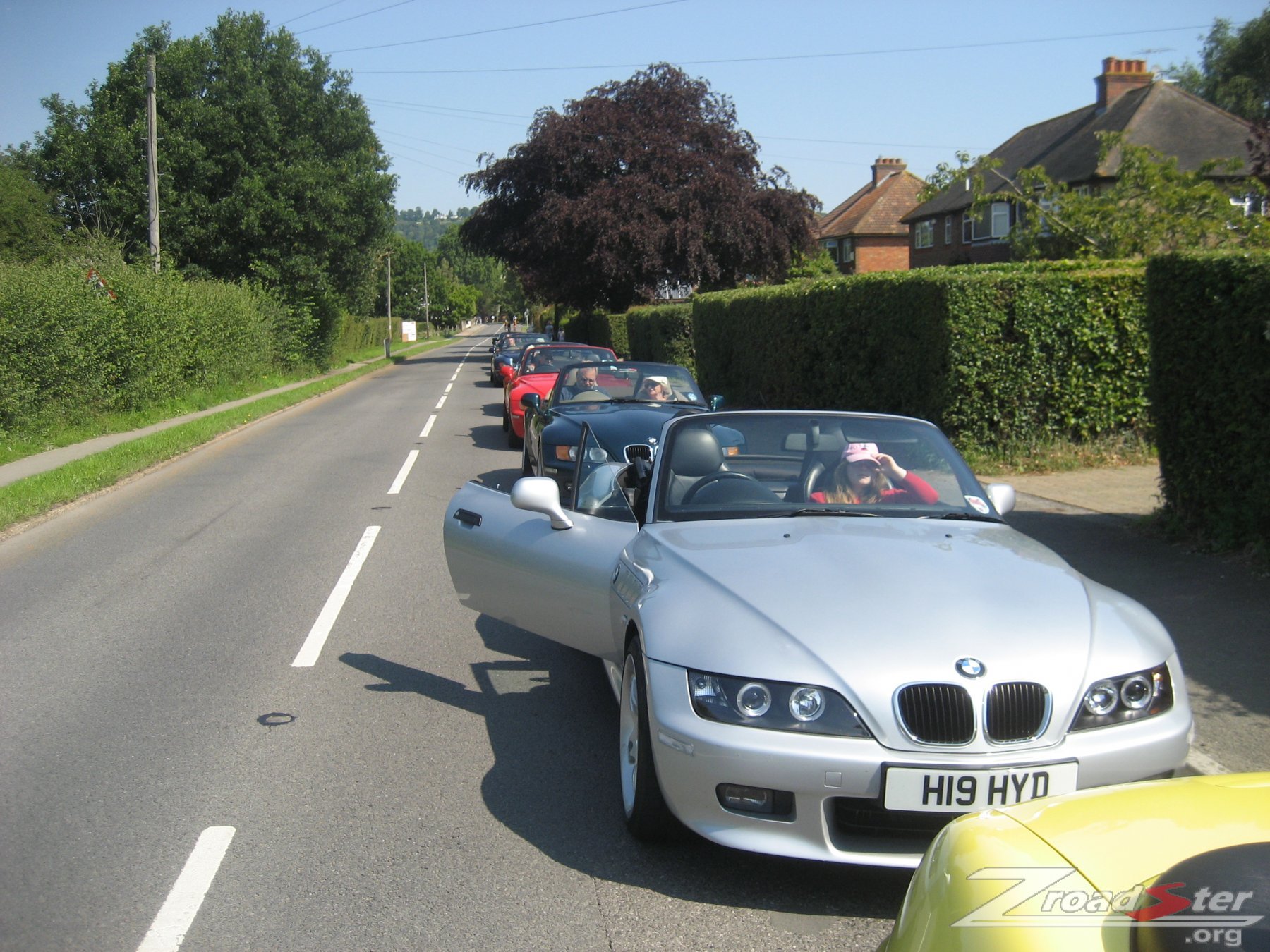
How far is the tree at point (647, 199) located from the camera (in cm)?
4312

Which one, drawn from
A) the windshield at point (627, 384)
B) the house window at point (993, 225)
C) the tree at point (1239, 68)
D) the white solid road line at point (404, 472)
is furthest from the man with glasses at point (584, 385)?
the tree at point (1239, 68)

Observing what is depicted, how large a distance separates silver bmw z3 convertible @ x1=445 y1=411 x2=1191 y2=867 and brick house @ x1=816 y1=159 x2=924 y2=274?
206 feet

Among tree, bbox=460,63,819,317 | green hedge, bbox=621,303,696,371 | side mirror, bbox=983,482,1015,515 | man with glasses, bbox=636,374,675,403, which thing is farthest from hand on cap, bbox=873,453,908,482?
tree, bbox=460,63,819,317

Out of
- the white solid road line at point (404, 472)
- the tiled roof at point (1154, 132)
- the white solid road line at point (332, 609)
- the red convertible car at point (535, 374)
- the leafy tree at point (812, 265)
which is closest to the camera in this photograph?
the white solid road line at point (332, 609)

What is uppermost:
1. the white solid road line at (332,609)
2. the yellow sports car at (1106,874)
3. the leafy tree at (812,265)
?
the leafy tree at (812,265)

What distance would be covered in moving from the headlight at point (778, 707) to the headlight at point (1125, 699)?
706 millimetres

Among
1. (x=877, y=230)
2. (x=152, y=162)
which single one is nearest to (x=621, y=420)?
(x=152, y=162)

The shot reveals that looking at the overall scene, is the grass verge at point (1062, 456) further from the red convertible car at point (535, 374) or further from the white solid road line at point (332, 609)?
the white solid road line at point (332, 609)

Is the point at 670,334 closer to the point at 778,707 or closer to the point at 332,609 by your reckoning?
the point at 332,609

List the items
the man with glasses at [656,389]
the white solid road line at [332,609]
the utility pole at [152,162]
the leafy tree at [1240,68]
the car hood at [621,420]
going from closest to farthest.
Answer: the white solid road line at [332,609], the car hood at [621,420], the man with glasses at [656,389], the utility pole at [152,162], the leafy tree at [1240,68]

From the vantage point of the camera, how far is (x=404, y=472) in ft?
50.5

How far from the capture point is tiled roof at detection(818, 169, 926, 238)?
219 ft

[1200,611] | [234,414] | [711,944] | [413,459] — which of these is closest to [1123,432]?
[1200,611]

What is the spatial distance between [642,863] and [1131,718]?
1.65 metres
